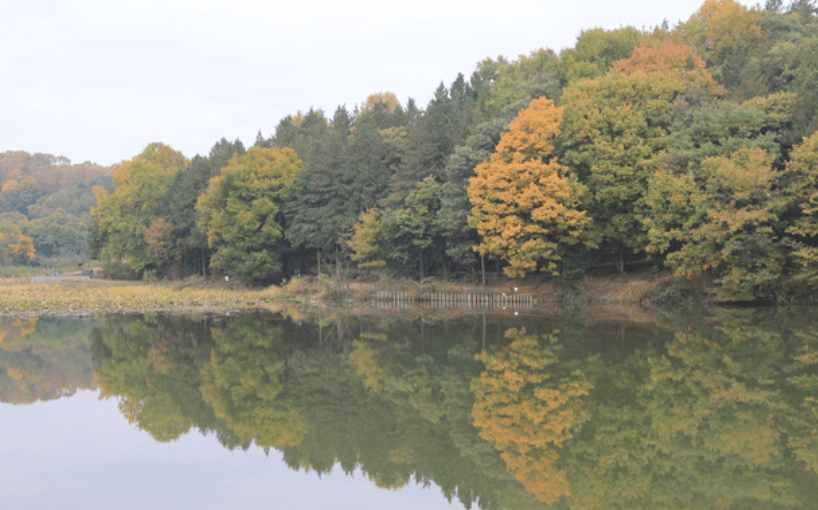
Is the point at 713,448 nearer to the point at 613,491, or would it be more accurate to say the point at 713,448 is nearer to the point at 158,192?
the point at 613,491

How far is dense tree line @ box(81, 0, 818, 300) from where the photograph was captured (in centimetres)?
3094

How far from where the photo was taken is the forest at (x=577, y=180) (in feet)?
102

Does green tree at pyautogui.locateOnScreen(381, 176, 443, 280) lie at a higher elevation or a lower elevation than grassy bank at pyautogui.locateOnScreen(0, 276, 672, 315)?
higher

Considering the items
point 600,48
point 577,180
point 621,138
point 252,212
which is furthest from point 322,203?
point 621,138

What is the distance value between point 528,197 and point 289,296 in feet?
61.9

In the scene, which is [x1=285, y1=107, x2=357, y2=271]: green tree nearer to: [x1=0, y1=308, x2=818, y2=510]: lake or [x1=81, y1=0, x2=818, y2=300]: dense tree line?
[x1=81, y1=0, x2=818, y2=300]: dense tree line

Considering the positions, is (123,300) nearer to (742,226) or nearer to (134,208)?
(742,226)

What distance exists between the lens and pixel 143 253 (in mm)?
69500

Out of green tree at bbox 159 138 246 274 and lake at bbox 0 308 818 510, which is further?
green tree at bbox 159 138 246 274

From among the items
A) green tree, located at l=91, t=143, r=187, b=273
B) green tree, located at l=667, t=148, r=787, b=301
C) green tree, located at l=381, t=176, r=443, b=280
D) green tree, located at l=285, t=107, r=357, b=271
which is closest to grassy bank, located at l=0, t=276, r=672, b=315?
green tree, located at l=381, t=176, r=443, b=280

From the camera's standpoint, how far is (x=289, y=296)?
46562mm

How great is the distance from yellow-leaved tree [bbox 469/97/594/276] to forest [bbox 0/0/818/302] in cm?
11

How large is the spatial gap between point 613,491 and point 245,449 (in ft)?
20.1

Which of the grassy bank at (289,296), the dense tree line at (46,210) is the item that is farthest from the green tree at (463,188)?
the dense tree line at (46,210)
